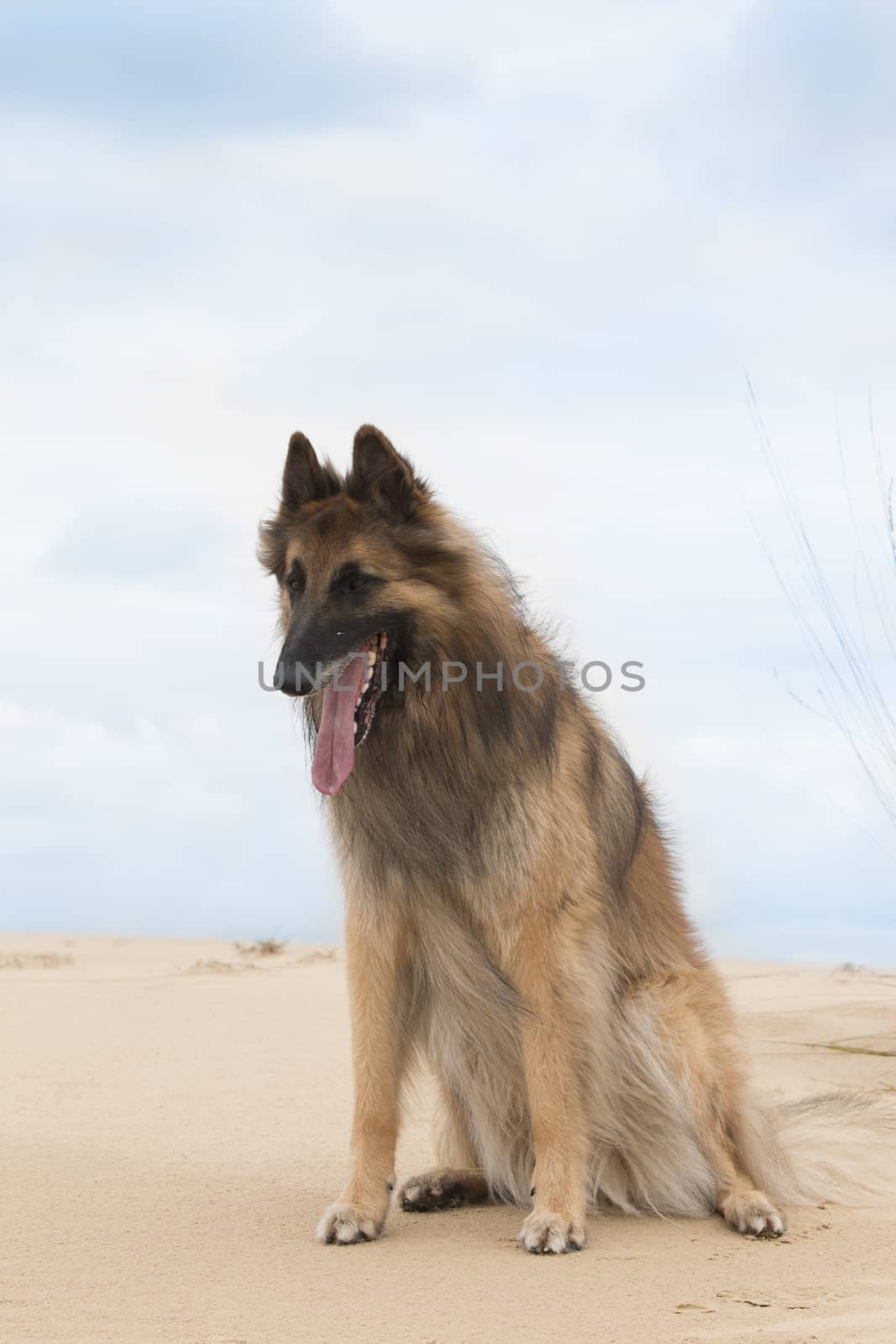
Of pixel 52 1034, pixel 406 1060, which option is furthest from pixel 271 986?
pixel 406 1060

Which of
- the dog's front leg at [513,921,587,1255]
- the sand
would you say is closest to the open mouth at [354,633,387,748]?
the dog's front leg at [513,921,587,1255]

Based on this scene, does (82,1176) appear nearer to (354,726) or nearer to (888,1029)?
(354,726)

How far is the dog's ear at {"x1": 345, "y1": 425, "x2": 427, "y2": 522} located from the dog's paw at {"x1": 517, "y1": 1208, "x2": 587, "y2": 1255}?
240cm

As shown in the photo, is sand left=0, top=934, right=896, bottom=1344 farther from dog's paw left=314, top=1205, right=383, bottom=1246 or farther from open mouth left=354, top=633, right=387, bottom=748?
open mouth left=354, top=633, right=387, bottom=748

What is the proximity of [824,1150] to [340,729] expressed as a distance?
2732mm

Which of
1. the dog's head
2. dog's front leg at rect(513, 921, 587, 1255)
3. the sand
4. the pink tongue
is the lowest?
the sand

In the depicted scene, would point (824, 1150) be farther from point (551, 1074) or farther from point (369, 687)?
point (369, 687)

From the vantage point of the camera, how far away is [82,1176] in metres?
5.65

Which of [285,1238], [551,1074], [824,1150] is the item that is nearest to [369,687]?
[551,1074]

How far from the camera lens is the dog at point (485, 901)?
460 centimetres

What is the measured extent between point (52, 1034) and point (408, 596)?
5.57 m

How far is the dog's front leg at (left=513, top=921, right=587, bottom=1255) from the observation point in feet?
14.8

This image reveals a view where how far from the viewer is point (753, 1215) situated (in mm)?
4738

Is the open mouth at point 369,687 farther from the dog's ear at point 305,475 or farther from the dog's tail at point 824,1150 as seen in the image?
the dog's tail at point 824,1150
